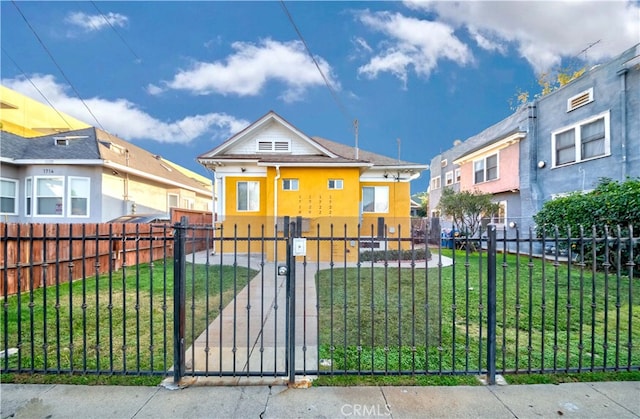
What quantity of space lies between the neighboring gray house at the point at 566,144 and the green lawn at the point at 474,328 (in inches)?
217

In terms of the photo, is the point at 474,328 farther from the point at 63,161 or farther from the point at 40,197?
the point at 40,197

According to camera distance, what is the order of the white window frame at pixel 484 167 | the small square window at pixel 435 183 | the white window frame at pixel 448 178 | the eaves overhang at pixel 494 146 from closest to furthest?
1. the eaves overhang at pixel 494 146
2. the white window frame at pixel 484 167
3. the white window frame at pixel 448 178
4. the small square window at pixel 435 183

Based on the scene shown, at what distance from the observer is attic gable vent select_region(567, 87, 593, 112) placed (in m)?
10.7

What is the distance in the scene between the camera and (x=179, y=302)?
2795 mm

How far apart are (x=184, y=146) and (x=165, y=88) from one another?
17.8 ft

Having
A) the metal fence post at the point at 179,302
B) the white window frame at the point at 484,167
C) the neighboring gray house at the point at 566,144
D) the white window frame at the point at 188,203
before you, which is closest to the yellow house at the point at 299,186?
the neighboring gray house at the point at 566,144

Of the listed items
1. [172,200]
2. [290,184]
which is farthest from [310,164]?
[172,200]

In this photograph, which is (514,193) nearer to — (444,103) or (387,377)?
(444,103)

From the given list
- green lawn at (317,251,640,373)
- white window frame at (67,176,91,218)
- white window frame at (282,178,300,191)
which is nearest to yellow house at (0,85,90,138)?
white window frame at (67,176,91,218)

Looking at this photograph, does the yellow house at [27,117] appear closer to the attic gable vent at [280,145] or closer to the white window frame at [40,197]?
the white window frame at [40,197]

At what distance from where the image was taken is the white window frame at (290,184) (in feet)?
36.9

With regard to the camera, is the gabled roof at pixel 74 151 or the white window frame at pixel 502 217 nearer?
the gabled roof at pixel 74 151

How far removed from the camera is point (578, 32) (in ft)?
43.3

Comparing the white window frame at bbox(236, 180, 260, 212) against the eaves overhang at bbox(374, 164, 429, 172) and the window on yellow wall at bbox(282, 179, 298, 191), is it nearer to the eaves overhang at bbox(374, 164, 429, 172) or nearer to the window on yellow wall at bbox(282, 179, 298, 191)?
the window on yellow wall at bbox(282, 179, 298, 191)
